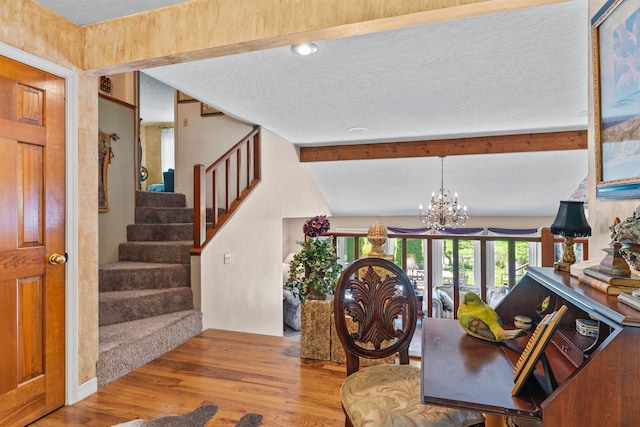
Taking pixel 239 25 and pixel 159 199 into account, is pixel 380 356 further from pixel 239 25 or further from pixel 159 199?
pixel 159 199

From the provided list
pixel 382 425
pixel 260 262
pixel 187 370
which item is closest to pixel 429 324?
pixel 382 425

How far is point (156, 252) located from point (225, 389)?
1958 mm

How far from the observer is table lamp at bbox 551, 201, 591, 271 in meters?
1.37

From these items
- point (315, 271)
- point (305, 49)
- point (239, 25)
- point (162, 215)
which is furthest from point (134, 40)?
point (162, 215)

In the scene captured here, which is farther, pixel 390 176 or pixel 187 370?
pixel 390 176

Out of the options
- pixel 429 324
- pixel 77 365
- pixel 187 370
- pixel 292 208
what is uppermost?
pixel 292 208

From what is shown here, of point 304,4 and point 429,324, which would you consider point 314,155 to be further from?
point 429,324

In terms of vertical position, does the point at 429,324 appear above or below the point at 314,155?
below

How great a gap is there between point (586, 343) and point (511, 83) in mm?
2365

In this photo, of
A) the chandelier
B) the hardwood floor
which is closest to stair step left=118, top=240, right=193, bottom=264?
the hardwood floor

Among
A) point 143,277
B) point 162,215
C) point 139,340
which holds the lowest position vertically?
point 139,340

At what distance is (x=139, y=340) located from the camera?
2725 millimetres

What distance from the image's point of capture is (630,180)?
1191mm

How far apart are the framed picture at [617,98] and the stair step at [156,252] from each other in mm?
3394
